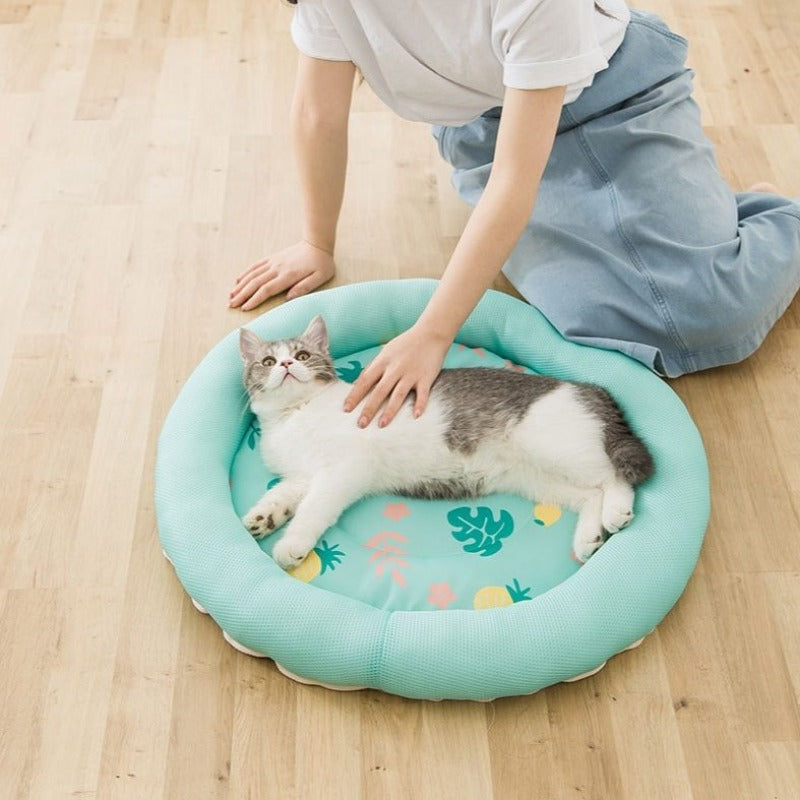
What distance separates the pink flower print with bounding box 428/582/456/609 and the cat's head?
407 mm

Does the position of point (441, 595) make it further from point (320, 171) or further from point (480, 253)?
point (320, 171)

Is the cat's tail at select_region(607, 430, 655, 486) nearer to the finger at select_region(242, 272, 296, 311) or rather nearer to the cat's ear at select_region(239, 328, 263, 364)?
the cat's ear at select_region(239, 328, 263, 364)

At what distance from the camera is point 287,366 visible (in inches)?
69.4

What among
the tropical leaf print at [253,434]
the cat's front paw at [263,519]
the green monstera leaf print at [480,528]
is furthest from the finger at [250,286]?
the green monstera leaf print at [480,528]

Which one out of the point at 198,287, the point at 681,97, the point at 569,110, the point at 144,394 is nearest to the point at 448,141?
the point at 569,110

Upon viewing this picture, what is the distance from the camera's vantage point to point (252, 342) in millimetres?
1833

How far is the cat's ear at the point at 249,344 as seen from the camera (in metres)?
1.83

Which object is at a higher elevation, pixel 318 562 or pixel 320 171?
pixel 320 171

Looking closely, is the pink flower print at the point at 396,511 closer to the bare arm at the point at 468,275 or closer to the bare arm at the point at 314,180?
the bare arm at the point at 468,275

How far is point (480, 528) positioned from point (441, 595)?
14cm

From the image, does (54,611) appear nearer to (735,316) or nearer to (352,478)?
(352,478)

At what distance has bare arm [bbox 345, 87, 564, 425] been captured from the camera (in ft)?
5.56

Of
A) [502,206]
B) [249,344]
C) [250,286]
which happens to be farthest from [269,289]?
[502,206]

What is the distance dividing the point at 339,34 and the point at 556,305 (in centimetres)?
63
